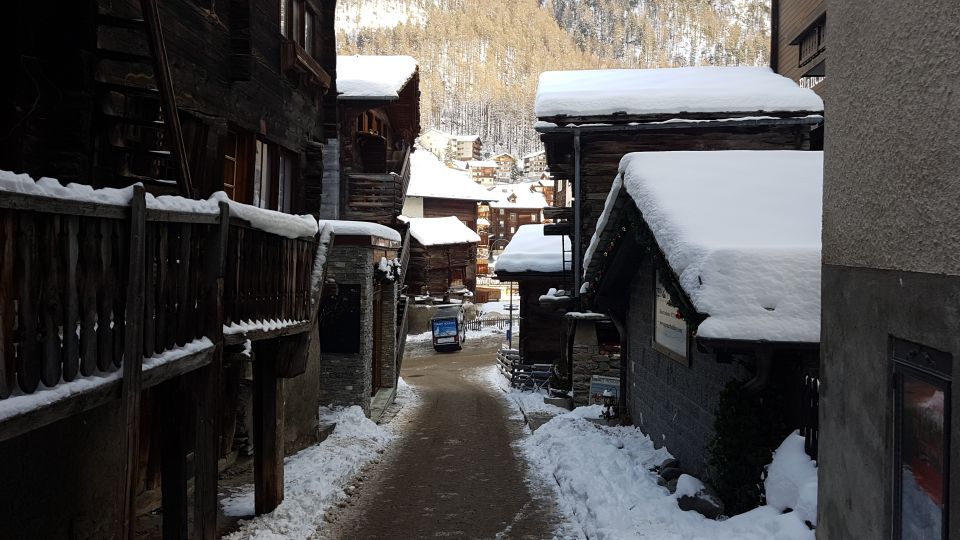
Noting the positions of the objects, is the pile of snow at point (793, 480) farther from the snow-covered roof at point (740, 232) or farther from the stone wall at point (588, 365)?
the stone wall at point (588, 365)

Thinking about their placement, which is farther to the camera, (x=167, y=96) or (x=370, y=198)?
(x=370, y=198)

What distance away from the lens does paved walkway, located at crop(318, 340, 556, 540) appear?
9.10 m

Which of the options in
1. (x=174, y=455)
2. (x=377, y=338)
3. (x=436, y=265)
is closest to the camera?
(x=174, y=455)

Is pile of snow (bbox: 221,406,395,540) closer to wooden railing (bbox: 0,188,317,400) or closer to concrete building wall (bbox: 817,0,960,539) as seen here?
wooden railing (bbox: 0,188,317,400)

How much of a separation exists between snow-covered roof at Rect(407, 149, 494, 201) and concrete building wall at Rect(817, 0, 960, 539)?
157ft

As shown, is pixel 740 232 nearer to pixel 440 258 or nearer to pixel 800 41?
pixel 800 41

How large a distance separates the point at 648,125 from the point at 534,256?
8234 millimetres

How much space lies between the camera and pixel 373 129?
2206 cm

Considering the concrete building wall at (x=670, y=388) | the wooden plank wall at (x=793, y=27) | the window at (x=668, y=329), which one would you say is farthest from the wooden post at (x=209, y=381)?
the wooden plank wall at (x=793, y=27)

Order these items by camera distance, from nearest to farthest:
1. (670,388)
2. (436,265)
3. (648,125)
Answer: (670,388) < (648,125) < (436,265)

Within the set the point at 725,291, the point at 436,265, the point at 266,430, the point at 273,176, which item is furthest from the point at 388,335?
the point at 436,265

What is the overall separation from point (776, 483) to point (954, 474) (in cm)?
361

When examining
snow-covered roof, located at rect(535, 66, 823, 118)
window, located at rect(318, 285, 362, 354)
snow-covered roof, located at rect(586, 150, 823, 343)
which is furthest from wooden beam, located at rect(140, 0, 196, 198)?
snow-covered roof, located at rect(535, 66, 823, 118)

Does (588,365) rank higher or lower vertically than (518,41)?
lower
